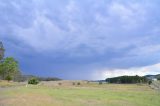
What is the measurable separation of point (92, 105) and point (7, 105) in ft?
22.8

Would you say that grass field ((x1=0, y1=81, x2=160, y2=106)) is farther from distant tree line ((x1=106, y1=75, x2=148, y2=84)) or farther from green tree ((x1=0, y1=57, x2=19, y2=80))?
distant tree line ((x1=106, y1=75, x2=148, y2=84))

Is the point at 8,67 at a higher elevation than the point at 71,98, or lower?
higher

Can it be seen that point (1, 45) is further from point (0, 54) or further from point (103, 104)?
point (103, 104)

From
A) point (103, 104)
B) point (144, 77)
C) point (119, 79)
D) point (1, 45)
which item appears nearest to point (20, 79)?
point (1, 45)

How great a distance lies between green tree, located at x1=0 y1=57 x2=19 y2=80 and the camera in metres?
91.8

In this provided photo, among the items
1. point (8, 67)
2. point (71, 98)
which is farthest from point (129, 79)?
point (71, 98)

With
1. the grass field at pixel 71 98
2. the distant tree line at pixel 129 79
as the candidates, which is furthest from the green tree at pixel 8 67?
the distant tree line at pixel 129 79

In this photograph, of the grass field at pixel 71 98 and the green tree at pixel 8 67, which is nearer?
the grass field at pixel 71 98

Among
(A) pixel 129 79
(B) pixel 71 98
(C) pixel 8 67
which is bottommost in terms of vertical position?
(B) pixel 71 98

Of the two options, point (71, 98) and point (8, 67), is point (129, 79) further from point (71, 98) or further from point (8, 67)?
point (71, 98)

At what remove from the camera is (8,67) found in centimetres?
9162

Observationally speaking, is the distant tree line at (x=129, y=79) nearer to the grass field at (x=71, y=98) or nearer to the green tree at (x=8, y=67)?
the green tree at (x=8, y=67)

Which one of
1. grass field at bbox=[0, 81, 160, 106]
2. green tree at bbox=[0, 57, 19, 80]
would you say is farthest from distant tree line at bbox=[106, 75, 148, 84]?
grass field at bbox=[0, 81, 160, 106]

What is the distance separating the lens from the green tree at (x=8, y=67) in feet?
301
